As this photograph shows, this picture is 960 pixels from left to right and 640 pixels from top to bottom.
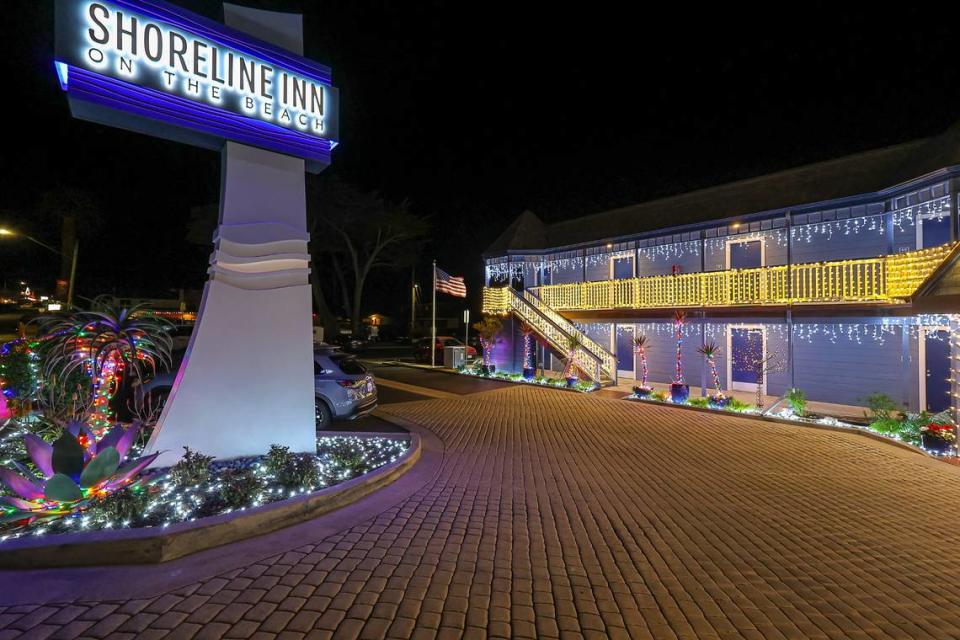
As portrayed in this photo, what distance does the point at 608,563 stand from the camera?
407cm

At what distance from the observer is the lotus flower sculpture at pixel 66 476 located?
13.9ft

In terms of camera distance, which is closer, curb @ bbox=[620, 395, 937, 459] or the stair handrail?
curb @ bbox=[620, 395, 937, 459]

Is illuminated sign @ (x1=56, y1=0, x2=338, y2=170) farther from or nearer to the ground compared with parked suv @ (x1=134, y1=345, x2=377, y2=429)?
farther from the ground

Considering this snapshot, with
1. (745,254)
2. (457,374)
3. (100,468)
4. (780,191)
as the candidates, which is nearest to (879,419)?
(745,254)

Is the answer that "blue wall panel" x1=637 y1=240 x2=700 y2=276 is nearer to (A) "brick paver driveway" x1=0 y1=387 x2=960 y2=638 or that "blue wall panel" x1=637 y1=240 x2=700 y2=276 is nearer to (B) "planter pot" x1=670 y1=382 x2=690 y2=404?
(B) "planter pot" x1=670 y1=382 x2=690 y2=404

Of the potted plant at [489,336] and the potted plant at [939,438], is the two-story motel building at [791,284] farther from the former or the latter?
the potted plant at [939,438]

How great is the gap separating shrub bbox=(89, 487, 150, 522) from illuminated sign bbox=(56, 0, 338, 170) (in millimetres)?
4370

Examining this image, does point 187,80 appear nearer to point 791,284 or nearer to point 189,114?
point 189,114

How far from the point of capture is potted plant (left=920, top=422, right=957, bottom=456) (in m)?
8.59

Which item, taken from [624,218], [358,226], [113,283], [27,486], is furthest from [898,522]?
[113,283]

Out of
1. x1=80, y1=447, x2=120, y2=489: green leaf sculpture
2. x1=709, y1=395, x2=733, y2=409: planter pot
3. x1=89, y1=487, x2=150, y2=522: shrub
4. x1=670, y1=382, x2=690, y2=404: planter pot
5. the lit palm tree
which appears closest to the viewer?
x1=89, y1=487, x2=150, y2=522: shrub

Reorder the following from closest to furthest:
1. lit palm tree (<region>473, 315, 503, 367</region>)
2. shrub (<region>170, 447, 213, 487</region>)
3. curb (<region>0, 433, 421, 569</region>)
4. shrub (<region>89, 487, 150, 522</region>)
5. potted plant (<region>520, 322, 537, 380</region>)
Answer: curb (<region>0, 433, 421, 569</region>) → shrub (<region>89, 487, 150, 522</region>) → shrub (<region>170, 447, 213, 487</region>) → potted plant (<region>520, 322, 537, 380</region>) → lit palm tree (<region>473, 315, 503, 367</region>)

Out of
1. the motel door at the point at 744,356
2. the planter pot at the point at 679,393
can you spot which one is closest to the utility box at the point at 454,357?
the planter pot at the point at 679,393

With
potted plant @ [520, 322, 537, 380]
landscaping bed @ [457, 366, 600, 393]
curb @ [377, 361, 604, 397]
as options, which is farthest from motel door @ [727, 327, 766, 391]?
potted plant @ [520, 322, 537, 380]
